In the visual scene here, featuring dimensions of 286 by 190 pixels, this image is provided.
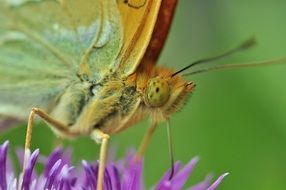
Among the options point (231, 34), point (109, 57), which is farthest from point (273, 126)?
point (109, 57)

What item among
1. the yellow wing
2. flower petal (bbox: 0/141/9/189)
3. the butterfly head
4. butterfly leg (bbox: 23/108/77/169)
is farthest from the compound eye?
flower petal (bbox: 0/141/9/189)

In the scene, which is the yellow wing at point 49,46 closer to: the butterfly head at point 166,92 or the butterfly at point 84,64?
the butterfly at point 84,64

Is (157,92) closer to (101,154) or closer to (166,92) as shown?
(166,92)

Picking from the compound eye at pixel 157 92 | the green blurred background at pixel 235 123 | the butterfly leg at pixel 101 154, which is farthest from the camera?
the green blurred background at pixel 235 123

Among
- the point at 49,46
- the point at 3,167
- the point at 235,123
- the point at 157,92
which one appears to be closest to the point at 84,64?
the point at 49,46

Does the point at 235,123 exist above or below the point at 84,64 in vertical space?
below

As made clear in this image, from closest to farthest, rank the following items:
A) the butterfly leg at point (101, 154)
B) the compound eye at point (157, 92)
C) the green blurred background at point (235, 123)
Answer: the butterfly leg at point (101, 154), the compound eye at point (157, 92), the green blurred background at point (235, 123)

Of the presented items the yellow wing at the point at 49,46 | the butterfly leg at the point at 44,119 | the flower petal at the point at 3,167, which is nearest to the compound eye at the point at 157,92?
the yellow wing at the point at 49,46

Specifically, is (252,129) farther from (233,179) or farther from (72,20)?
(72,20)
